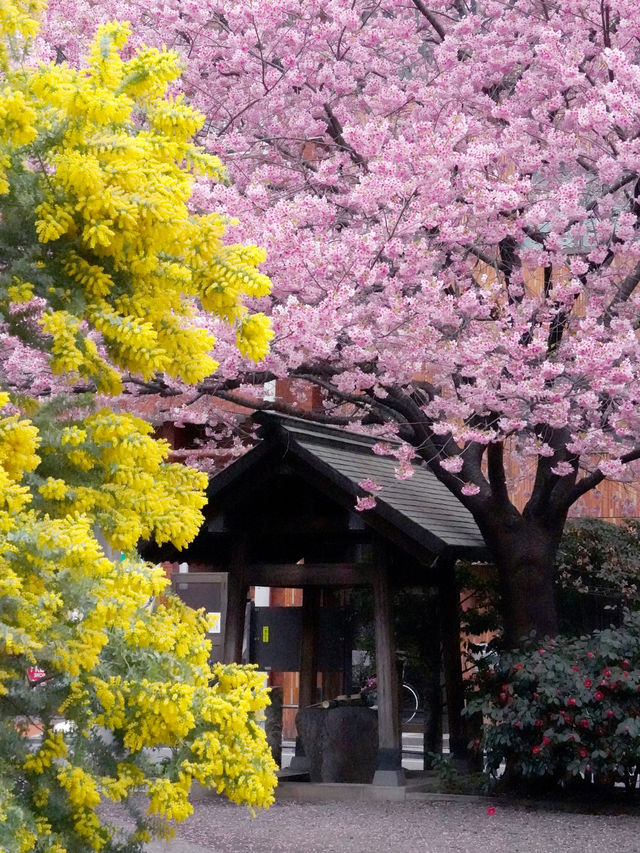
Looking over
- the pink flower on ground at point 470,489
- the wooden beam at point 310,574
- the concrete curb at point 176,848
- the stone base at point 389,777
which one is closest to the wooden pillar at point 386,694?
the stone base at point 389,777

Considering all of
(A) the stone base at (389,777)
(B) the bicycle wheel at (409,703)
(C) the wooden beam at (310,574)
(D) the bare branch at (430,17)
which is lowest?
(A) the stone base at (389,777)

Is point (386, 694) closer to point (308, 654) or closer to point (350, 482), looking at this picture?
point (350, 482)

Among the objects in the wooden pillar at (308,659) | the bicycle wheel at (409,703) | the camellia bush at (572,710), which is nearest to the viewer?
the camellia bush at (572,710)

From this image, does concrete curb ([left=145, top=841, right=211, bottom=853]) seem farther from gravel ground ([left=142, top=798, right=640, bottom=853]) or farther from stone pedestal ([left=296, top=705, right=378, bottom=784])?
stone pedestal ([left=296, top=705, right=378, bottom=784])

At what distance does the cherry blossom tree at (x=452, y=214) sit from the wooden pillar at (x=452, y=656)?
4.07ft

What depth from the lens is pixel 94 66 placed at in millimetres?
5109

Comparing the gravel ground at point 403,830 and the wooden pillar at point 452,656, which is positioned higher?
the wooden pillar at point 452,656

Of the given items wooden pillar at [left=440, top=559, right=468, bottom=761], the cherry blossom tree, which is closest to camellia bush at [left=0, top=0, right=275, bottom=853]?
the cherry blossom tree

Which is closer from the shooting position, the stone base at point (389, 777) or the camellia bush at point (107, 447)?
the camellia bush at point (107, 447)

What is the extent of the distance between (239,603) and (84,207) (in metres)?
7.27

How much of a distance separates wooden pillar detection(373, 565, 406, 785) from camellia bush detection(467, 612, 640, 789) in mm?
864

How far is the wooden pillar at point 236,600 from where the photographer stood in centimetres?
1172

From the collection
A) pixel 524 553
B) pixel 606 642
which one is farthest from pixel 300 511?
pixel 606 642

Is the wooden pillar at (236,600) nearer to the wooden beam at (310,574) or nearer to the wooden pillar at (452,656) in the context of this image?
the wooden beam at (310,574)
